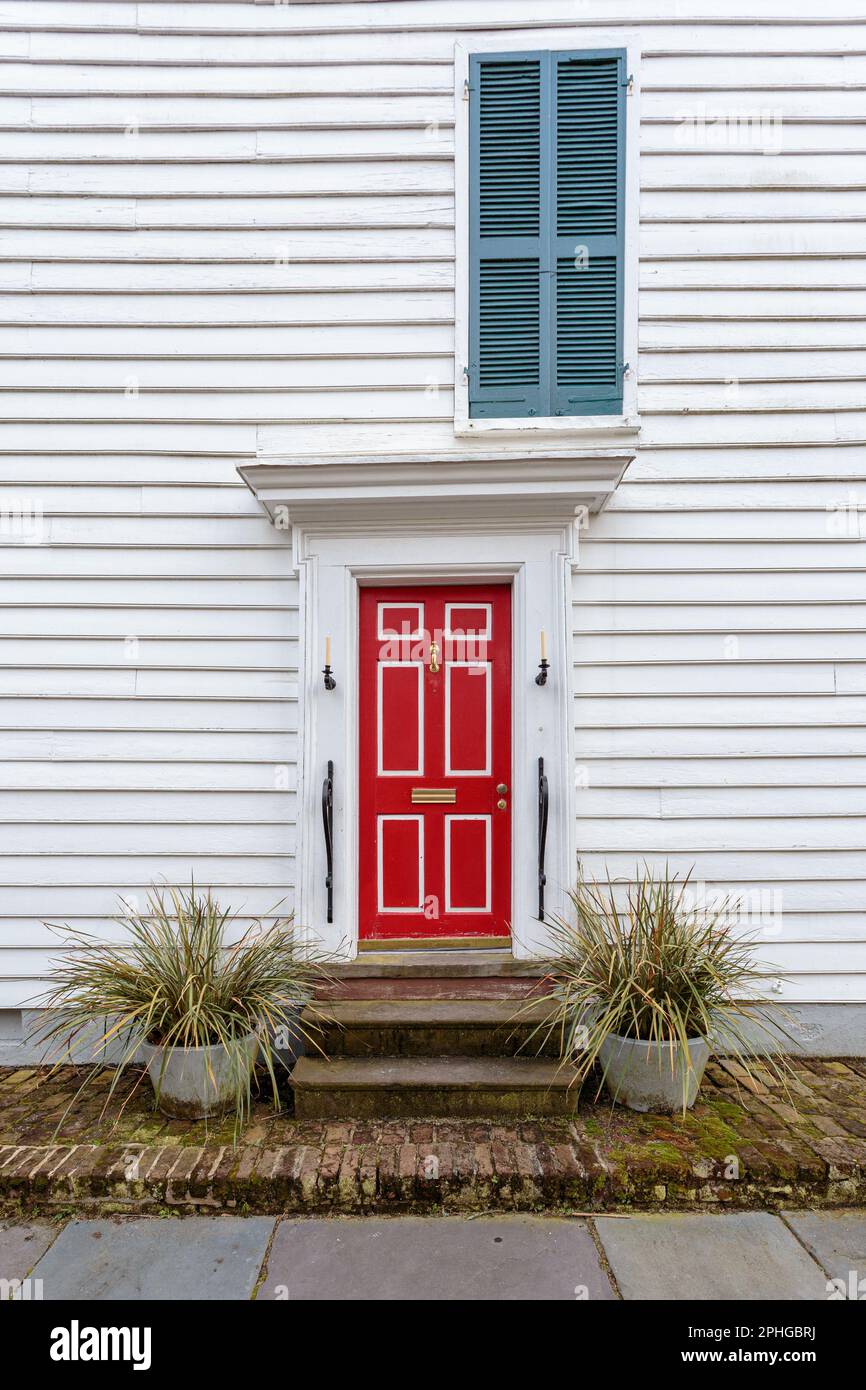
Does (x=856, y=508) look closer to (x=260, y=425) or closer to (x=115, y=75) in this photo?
(x=260, y=425)

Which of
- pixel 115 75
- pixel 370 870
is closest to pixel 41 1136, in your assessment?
pixel 370 870

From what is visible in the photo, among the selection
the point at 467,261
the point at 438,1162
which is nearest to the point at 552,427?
the point at 467,261

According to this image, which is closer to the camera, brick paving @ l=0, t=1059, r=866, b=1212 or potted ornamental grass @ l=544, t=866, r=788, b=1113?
brick paving @ l=0, t=1059, r=866, b=1212

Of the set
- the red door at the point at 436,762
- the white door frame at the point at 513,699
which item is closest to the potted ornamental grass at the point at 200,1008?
the white door frame at the point at 513,699

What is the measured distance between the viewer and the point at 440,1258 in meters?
2.79

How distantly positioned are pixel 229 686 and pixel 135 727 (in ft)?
1.90

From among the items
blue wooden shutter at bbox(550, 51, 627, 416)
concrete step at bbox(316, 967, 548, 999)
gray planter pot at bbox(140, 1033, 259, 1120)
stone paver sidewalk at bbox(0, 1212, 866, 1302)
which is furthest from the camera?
blue wooden shutter at bbox(550, 51, 627, 416)

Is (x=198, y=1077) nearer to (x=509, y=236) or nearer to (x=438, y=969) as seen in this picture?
(x=438, y=969)

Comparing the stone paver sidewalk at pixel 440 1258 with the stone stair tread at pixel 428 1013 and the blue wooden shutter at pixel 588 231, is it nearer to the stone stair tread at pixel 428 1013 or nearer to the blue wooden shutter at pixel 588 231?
the stone stair tread at pixel 428 1013

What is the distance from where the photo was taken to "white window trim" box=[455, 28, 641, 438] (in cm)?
434

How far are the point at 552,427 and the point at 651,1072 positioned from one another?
10.8ft

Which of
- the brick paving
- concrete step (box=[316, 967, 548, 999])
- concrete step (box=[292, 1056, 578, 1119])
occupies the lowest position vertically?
the brick paving

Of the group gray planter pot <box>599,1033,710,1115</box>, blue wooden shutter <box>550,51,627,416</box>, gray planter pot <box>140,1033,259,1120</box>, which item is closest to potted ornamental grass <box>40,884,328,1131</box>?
gray planter pot <box>140,1033,259,1120</box>

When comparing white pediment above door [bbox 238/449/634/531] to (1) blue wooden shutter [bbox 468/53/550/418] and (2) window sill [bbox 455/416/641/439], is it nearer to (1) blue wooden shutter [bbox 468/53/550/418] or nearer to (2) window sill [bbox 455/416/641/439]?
(2) window sill [bbox 455/416/641/439]
